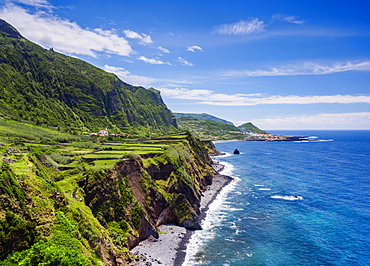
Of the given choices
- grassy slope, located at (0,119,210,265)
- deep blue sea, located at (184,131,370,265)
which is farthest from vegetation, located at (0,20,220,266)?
deep blue sea, located at (184,131,370,265)

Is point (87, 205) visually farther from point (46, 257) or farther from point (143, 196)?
point (46, 257)

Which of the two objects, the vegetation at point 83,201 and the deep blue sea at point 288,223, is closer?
the vegetation at point 83,201

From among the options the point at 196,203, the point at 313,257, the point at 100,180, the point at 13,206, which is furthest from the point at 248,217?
the point at 13,206

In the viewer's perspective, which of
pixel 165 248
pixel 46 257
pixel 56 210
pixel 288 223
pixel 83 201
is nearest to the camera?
pixel 46 257

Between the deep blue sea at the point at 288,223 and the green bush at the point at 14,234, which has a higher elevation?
the green bush at the point at 14,234

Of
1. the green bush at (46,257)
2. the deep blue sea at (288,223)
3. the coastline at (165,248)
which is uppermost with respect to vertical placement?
→ the green bush at (46,257)

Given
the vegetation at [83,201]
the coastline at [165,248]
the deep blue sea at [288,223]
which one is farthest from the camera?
the deep blue sea at [288,223]

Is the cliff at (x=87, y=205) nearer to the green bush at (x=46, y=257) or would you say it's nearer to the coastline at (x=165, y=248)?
the green bush at (x=46, y=257)

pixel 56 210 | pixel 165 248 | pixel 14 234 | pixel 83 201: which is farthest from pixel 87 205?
pixel 14 234

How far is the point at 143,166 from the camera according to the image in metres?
68.2

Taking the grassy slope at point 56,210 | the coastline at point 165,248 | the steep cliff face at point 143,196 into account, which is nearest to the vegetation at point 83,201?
the steep cliff face at point 143,196

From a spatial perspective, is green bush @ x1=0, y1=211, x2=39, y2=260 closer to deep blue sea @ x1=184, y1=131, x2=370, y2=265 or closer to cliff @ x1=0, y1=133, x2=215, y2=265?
cliff @ x1=0, y1=133, x2=215, y2=265

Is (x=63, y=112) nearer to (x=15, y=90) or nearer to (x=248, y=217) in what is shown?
(x=15, y=90)

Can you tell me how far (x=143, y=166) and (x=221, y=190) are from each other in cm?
4514
